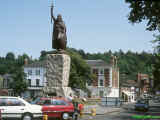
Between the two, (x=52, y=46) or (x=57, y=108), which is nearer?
(x=57, y=108)

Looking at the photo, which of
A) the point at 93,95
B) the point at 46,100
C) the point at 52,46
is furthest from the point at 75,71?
the point at 46,100

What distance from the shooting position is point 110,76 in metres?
77.6

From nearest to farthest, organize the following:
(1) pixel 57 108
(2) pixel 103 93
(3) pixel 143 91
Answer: (1) pixel 57 108 < (2) pixel 103 93 < (3) pixel 143 91

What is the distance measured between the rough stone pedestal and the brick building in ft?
175

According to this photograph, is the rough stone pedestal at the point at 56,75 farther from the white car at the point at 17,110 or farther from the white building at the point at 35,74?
the white building at the point at 35,74

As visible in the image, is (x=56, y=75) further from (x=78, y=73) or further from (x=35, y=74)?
(x=35, y=74)

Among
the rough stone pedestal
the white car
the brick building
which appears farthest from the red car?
the brick building

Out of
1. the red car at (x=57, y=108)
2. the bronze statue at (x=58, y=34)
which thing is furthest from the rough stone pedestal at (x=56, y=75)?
the red car at (x=57, y=108)

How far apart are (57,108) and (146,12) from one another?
397 inches

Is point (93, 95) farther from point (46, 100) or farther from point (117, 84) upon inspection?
point (46, 100)

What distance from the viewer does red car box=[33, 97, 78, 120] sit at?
18188 mm

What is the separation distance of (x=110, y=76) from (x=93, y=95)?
6405 mm

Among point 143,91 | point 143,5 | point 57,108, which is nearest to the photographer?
point 57,108

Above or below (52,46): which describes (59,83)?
below
